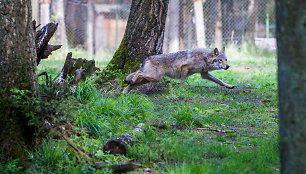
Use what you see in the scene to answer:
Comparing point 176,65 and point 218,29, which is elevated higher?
point 218,29

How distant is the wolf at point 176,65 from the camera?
27.1 feet

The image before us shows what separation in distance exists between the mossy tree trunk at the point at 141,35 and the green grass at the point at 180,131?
74 cm

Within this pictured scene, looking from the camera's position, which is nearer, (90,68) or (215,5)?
(90,68)

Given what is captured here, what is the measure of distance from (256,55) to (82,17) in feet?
34.4

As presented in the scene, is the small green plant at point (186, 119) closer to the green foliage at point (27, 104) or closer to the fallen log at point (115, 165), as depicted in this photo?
the fallen log at point (115, 165)

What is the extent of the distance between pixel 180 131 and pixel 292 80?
3037 mm

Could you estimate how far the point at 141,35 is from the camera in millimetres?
8383

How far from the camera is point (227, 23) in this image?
83.0 feet

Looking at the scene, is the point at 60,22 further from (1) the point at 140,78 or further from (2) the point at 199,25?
(1) the point at 140,78

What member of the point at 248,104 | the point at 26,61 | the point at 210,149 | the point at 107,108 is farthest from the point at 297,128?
the point at 248,104

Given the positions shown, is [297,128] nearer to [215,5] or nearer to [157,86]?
[157,86]

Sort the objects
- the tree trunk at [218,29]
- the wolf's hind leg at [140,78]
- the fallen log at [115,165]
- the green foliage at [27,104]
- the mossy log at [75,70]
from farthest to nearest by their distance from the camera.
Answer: the tree trunk at [218,29], the wolf's hind leg at [140,78], the mossy log at [75,70], the green foliage at [27,104], the fallen log at [115,165]

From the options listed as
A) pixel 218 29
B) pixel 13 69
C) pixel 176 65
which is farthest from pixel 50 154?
pixel 218 29

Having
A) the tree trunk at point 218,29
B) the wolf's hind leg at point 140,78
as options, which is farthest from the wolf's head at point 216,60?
the tree trunk at point 218,29
